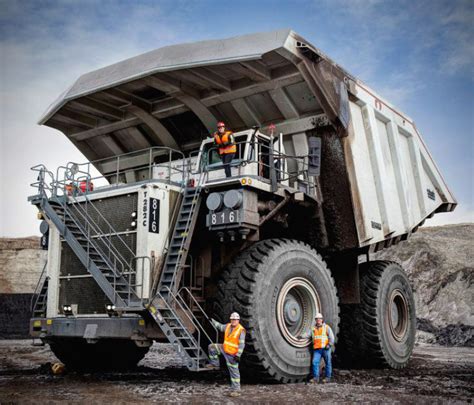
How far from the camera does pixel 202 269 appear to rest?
8.73 meters

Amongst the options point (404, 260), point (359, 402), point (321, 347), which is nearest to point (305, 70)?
point (321, 347)

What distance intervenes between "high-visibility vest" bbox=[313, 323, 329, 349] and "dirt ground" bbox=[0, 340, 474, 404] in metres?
0.53

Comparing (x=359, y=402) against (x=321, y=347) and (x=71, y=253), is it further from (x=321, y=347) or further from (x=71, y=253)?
(x=71, y=253)

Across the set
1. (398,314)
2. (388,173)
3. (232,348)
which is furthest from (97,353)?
(388,173)

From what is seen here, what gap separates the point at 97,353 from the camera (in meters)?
10.2

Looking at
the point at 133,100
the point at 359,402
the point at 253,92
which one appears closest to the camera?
the point at 359,402

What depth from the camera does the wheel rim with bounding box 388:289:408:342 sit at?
11.4 meters

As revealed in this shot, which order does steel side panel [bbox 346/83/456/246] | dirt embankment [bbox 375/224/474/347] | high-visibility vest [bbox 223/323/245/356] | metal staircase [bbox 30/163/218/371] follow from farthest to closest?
dirt embankment [bbox 375/224/474/347]
steel side panel [bbox 346/83/456/246]
metal staircase [bbox 30/163/218/371]
high-visibility vest [bbox 223/323/245/356]

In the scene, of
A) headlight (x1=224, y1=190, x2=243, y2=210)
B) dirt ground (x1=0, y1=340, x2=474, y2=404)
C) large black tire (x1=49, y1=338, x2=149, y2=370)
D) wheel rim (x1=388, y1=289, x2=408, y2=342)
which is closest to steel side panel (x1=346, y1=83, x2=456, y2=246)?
wheel rim (x1=388, y1=289, x2=408, y2=342)

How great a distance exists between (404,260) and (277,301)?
48.0 feet

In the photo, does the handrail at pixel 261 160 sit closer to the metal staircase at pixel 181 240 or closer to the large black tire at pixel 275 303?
the metal staircase at pixel 181 240

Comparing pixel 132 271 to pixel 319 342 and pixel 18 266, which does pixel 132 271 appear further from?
pixel 18 266

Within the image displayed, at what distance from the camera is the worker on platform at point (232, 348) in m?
7.69

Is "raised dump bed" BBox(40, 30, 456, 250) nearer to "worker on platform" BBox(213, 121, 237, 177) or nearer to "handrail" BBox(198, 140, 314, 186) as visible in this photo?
"handrail" BBox(198, 140, 314, 186)
